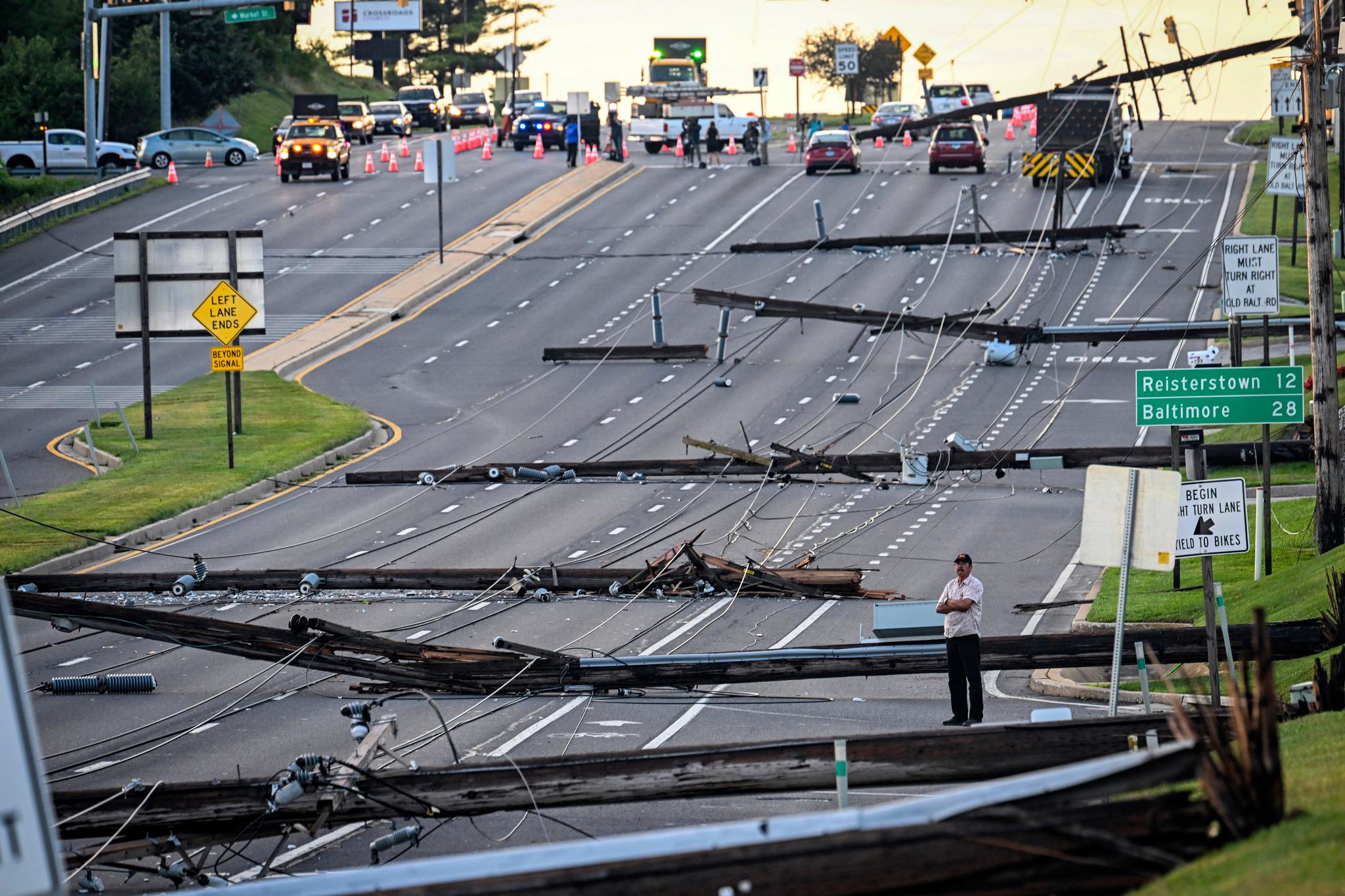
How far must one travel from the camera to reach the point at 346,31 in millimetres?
129125

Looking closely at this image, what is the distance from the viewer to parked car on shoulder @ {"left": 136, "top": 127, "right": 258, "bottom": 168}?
71.8m

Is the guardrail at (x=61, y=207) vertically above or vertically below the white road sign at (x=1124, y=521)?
above

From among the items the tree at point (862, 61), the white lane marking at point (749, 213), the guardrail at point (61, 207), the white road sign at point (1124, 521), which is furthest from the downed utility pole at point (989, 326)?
the tree at point (862, 61)

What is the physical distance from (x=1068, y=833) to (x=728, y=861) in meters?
1.58

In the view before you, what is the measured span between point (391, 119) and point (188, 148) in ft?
50.0

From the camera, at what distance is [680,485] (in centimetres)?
2845

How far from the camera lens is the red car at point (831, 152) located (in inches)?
2399

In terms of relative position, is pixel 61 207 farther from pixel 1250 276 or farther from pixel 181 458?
pixel 1250 276

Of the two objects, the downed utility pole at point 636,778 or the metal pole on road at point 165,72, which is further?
the metal pole on road at point 165,72

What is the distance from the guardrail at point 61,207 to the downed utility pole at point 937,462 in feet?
103

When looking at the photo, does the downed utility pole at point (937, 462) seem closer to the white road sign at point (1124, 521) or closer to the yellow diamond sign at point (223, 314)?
the yellow diamond sign at point (223, 314)

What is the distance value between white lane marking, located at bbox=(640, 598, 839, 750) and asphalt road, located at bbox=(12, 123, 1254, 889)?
0.06 meters

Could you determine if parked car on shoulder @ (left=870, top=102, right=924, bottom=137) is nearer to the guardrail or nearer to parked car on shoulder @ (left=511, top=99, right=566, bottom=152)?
parked car on shoulder @ (left=511, top=99, right=566, bottom=152)

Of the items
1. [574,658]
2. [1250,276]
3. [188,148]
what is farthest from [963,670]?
[188,148]
